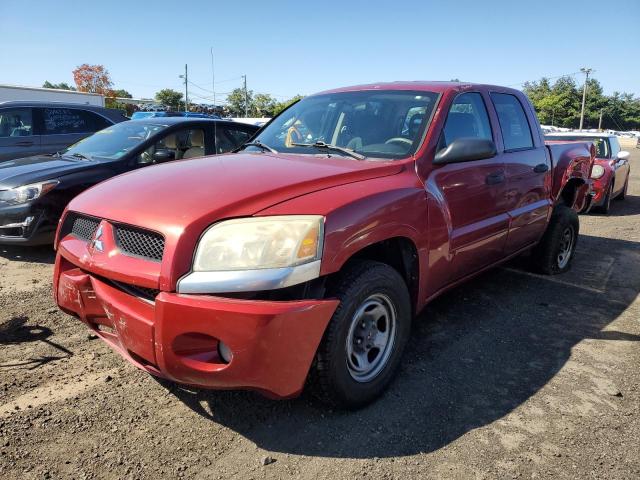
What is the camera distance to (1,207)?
5.08 meters

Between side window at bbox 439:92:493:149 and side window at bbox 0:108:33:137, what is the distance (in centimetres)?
727

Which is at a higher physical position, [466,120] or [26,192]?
[466,120]

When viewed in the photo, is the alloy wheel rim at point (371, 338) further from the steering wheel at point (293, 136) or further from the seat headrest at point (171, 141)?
the seat headrest at point (171, 141)

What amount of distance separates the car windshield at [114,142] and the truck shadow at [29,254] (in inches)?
46.1

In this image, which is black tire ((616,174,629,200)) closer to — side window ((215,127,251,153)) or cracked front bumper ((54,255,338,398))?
side window ((215,127,251,153))

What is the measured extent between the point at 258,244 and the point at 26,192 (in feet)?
13.3

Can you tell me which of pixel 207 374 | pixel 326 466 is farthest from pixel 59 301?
pixel 326 466

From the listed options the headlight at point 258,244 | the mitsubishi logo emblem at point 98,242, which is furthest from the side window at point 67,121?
the headlight at point 258,244

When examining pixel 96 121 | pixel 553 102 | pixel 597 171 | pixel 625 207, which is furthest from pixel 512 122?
pixel 553 102

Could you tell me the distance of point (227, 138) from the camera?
22.1 feet

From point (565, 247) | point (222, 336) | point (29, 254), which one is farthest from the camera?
point (29, 254)

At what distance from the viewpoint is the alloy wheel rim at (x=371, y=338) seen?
2.57 m

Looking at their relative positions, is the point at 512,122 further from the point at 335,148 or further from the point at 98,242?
the point at 98,242

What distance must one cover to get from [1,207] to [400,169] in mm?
4352
